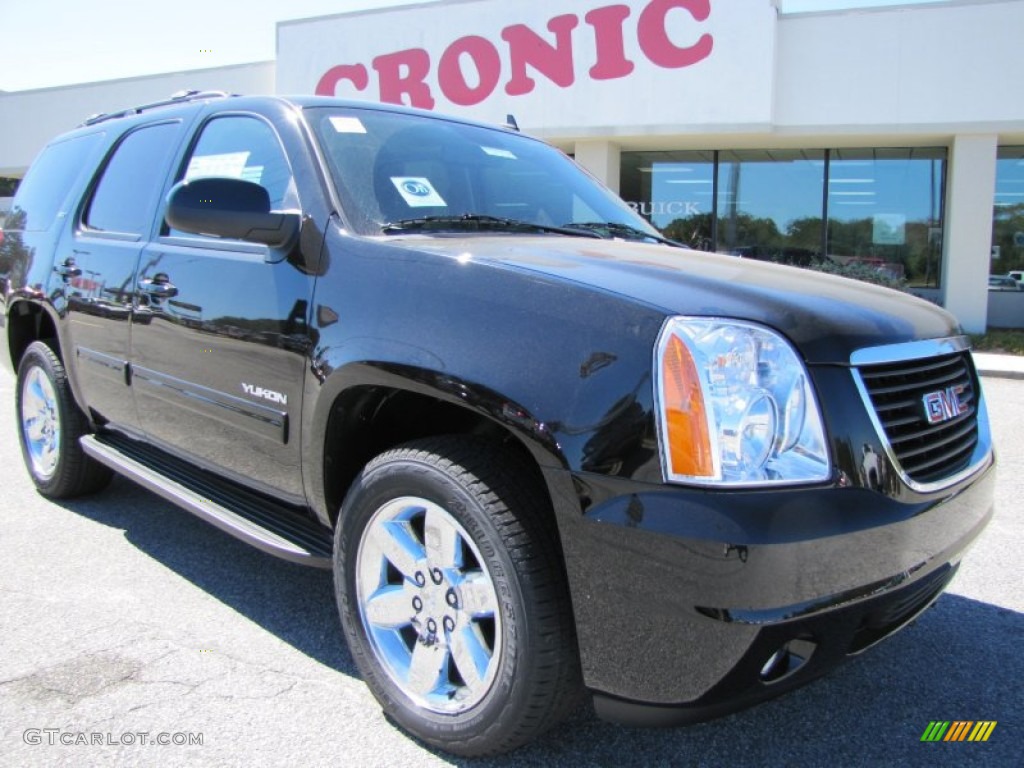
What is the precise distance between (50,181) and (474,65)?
1115 cm

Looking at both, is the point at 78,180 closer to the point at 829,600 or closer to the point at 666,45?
the point at 829,600

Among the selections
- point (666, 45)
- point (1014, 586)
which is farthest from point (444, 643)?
point (666, 45)

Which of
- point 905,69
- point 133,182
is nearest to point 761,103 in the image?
point 905,69

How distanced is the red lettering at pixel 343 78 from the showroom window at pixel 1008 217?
39.3 ft

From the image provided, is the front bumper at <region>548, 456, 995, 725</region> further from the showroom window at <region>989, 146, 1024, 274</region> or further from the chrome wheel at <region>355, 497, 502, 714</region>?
the showroom window at <region>989, 146, 1024, 274</region>

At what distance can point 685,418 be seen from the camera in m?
1.79

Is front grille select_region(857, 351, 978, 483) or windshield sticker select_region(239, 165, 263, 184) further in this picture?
windshield sticker select_region(239, 165, 263, 184)

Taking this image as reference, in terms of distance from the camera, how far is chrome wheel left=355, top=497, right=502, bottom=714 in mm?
2145

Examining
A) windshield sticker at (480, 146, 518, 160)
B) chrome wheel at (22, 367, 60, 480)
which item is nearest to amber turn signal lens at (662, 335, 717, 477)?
windshield sticker at (480, 146, 518, 160)

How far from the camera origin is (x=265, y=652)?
2.87 meters

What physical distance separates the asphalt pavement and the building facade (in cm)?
996

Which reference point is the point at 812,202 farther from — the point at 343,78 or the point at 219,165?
the point at 219,165

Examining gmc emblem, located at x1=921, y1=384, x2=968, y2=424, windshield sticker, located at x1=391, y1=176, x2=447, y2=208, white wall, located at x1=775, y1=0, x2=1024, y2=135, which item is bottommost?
gmc emblem, located at x1=921, y1=384, x2=968, y2=424

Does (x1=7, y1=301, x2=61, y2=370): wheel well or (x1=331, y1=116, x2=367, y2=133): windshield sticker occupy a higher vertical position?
(x1=331, y1=116, x2=367, y2=133): windshield sticker
